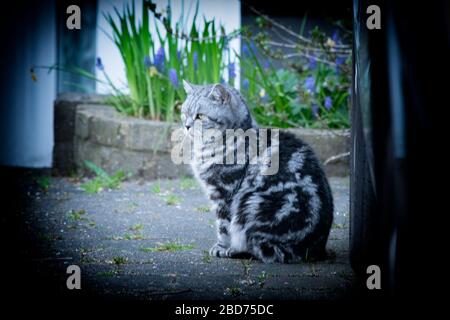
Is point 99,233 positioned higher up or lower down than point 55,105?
lower down

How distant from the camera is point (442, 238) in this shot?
189 centimetres

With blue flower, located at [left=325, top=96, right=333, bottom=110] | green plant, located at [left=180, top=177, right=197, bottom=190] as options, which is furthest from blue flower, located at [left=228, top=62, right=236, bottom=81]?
green plant, located at [left=180, top=177, right=197, bottom=190]

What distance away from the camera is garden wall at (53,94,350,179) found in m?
4.44

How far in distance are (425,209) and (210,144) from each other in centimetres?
137

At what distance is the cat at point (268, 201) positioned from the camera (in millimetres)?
2717

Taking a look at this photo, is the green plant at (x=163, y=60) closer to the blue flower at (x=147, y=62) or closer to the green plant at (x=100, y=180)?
the blue flower at (x=147, y=62)

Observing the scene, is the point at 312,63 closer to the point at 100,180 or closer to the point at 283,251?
the point at 100,180

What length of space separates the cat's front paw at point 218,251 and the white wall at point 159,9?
1.98m

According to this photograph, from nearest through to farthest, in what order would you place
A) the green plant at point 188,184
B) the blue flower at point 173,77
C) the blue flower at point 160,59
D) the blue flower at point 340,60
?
the green plant at point 188,184
the blue flower at point 173,77
the blue flower at point 160,59
the blue flower at point 340,60

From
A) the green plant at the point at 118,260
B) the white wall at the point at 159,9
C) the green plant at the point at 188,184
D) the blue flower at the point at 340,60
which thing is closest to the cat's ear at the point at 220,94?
the green plant at the point at 118,260

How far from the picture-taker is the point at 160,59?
4.55 metres
